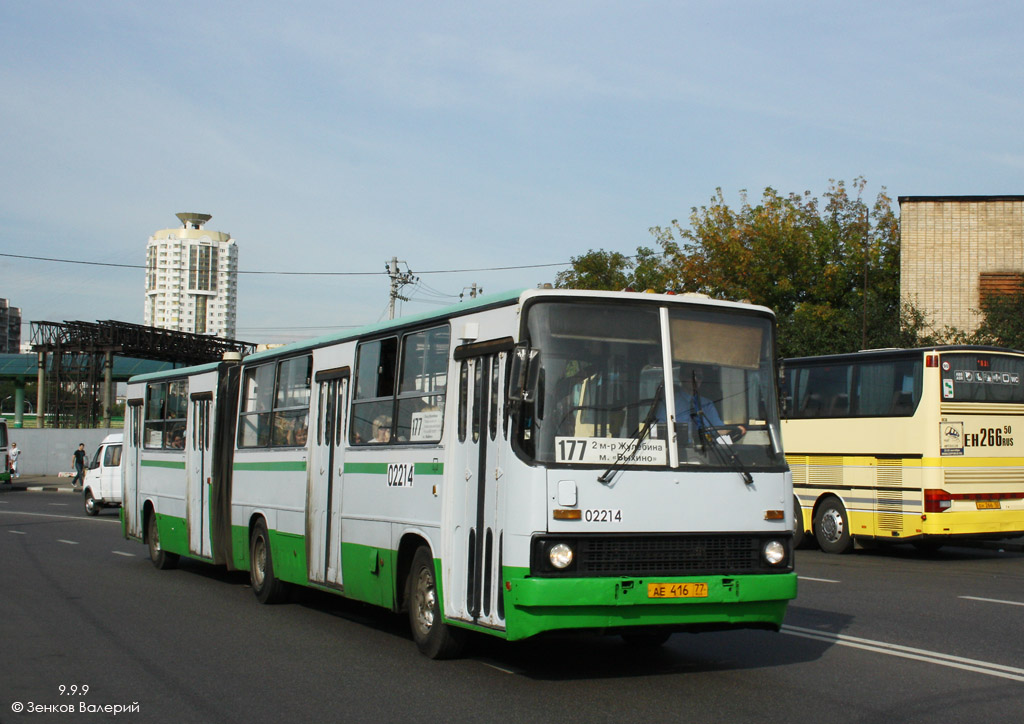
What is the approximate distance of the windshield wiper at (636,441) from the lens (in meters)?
7.95

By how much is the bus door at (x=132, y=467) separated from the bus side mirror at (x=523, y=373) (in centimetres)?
1181


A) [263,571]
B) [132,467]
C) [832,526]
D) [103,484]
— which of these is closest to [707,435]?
[263,571]

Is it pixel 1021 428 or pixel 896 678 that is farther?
pixel 1021 428

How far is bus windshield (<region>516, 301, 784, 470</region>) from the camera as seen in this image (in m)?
8.01

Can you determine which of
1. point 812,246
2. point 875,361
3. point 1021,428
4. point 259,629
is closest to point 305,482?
point 259,629

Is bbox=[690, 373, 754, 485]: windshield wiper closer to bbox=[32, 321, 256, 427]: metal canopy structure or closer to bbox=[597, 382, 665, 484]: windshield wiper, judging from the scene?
bbox=[597, 382, 665, 484]: windshield wiper

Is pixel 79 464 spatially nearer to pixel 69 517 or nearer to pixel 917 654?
pixel 69 517

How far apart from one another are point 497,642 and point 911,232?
2525cm

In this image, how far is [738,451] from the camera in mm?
8492

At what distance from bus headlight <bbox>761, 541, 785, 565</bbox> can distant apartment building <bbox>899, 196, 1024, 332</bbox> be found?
24816 mm

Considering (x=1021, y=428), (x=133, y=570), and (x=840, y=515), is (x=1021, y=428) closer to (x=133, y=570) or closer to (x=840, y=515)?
(x=840, y=515)

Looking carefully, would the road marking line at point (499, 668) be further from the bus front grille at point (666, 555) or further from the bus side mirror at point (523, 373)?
the bus side mirror at point (523, 373)

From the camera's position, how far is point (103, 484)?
30219 mm

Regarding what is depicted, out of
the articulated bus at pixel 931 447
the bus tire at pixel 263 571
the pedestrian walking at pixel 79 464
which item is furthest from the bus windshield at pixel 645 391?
the pedestrian walking at pixel 79 464
